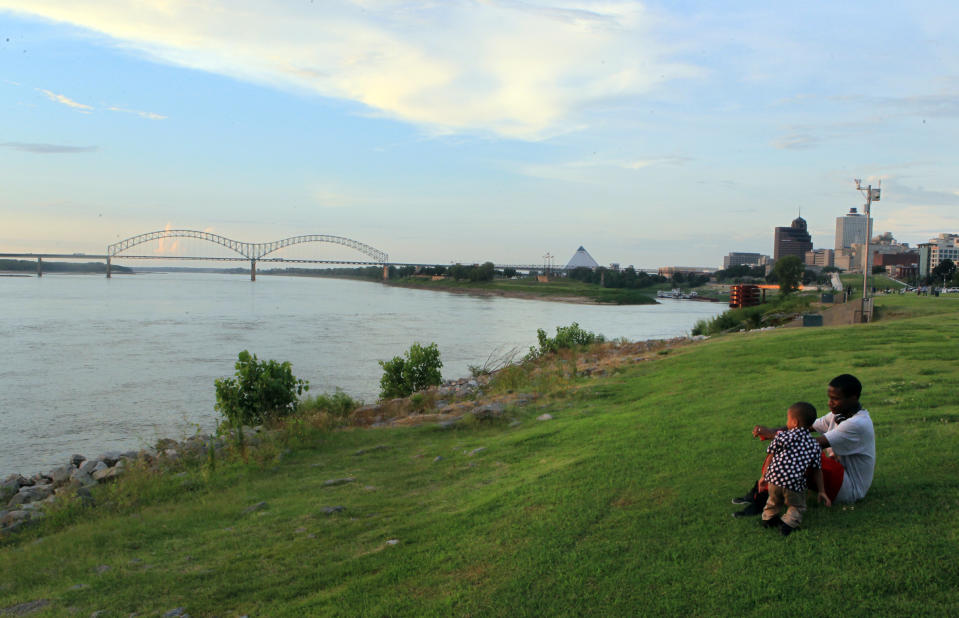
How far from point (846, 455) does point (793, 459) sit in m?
0.52

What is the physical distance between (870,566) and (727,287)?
126m

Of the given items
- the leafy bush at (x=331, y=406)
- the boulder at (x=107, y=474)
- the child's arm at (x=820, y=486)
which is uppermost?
the child's arm at (x=820, y=486)

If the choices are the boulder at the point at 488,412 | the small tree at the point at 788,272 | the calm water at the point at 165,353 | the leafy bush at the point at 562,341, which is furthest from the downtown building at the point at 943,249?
the boulder at the point at 488,412

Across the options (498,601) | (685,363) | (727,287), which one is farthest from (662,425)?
(727,287)

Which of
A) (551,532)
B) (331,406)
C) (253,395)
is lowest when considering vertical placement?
(331,406)

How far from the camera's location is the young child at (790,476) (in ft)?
14.5

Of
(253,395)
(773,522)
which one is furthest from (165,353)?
(773,522)

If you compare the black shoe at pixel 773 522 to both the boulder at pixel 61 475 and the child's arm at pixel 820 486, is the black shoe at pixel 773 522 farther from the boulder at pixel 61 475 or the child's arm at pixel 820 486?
the boulder at pixel 61 475

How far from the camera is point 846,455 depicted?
184 inches

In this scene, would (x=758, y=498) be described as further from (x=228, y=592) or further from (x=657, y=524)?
(x=228, y=592)

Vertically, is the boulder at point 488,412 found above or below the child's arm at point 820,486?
below

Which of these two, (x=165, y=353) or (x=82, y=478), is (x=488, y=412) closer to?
(x=82, y=478)

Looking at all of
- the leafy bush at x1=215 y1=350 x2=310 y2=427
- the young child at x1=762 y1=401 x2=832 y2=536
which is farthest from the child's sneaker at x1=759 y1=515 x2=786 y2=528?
the leafy bush at x1=215 y1=350 x2=310 y2=427

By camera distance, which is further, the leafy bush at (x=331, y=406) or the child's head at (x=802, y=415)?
the leafy bush at (x=331, y=406)
